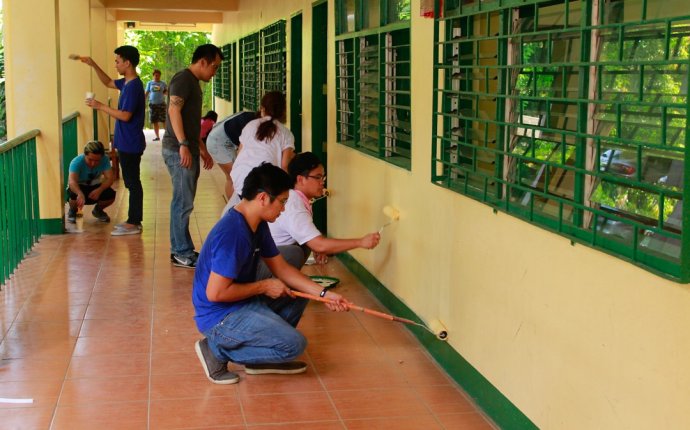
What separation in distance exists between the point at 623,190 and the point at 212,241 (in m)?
2.04

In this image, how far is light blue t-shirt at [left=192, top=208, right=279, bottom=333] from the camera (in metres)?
4.49

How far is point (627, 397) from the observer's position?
311 centimetres

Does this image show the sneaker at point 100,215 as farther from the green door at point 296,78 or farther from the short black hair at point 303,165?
the short black hair at point 303,165

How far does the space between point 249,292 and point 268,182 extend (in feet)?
1.87

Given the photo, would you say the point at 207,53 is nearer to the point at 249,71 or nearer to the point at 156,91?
the point at 249,71

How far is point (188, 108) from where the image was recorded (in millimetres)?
7523

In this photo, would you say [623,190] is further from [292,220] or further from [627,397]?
[292,220]

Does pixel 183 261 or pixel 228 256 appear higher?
pixel 228 256

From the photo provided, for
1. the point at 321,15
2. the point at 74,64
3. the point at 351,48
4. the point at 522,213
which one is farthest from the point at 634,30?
the point at 74,64

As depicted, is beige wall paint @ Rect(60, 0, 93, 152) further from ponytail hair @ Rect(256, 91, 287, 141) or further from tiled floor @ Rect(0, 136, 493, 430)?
ponytail hair @ Rect(256, 91, 287, 141)

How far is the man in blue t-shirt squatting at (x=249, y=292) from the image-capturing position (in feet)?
14.8

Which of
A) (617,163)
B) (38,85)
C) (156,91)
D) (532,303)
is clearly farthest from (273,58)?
(156,91)

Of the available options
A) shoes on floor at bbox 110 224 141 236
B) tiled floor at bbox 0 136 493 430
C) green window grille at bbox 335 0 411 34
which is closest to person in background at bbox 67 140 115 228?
shoes on floor at bbox 110 224 141 236

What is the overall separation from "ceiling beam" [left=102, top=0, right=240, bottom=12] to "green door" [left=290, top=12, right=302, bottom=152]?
23.3 ft
